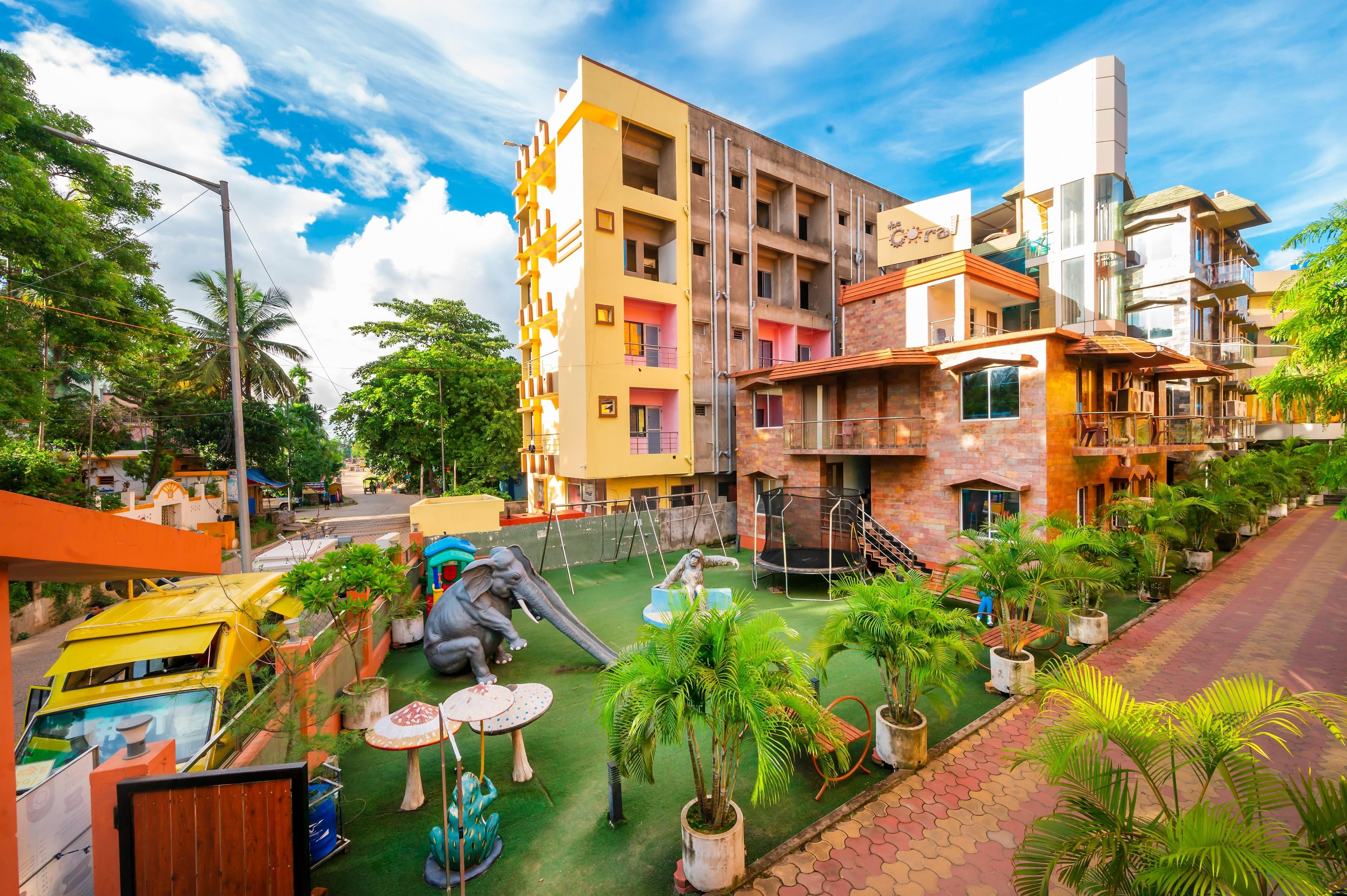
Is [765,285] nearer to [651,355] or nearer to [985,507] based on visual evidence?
[651,355]

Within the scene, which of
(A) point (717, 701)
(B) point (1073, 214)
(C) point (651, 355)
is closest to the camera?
(A) point (717, 701)

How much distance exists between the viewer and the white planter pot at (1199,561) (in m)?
14.6

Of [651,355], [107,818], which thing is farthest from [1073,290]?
[107,818]

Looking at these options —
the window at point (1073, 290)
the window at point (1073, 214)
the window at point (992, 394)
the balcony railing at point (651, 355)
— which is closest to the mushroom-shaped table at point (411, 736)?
the window at point (992, 394)

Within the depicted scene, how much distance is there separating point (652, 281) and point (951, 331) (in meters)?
10.3

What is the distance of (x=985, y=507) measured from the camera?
45.6 ft

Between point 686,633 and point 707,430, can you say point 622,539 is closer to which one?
point 707,430

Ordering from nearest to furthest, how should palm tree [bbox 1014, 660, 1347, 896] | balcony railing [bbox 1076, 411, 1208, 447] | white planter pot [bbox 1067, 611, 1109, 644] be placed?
palm tree [bbox 1014, 660, 1347, 896], white planter pot [bbox 1067, 611, 1109, 644], balcony railing [bbox 1076, 411, 1208, 447]

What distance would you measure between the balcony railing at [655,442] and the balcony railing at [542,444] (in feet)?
9.16

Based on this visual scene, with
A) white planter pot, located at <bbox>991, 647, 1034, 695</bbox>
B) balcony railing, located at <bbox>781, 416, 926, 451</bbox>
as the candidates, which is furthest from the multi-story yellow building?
white planter pot, located at <bbox>991, 647, 1034, 695</bbox>

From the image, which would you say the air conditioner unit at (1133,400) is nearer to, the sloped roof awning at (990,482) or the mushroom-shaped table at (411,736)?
the sloped roof awning at (990,482)

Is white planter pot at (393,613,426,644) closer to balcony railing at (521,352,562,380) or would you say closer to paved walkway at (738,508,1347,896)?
paved walkway at (738,508,1347,896)

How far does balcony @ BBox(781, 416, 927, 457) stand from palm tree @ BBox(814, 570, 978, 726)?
8865mm

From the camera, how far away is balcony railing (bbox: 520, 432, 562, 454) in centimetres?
2053
